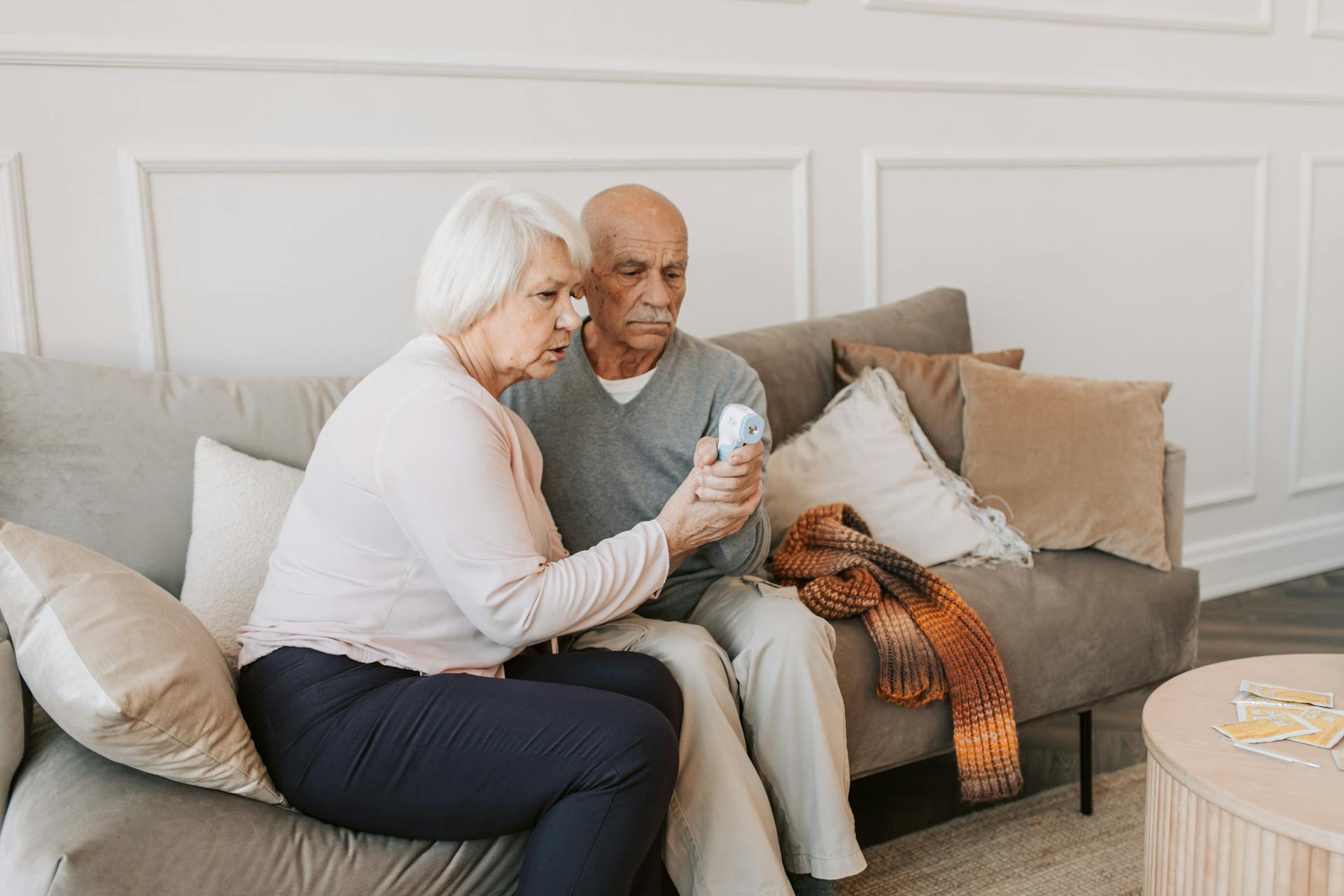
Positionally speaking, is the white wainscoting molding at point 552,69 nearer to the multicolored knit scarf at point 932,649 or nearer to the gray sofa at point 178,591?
the gray sofa at point 178,591

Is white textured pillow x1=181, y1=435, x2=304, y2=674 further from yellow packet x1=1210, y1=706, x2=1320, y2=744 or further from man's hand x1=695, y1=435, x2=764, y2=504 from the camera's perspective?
yellow packet x1=1210, y1=706, x2=1320, y2=744

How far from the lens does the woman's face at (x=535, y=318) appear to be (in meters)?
1.50

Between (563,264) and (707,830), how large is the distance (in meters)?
0.79

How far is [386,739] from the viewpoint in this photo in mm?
1284

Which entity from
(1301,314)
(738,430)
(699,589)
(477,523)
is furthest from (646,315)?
(1301,314)

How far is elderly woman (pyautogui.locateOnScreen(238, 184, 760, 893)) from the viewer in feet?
4.18

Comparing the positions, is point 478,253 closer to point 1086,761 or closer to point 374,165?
point 374,165

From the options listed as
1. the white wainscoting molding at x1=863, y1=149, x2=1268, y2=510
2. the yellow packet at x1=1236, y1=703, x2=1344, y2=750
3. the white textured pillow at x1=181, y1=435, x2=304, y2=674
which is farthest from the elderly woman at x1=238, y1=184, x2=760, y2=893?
the white wainscoting molding at x1=863, y1=149, x2=1268, y2=510

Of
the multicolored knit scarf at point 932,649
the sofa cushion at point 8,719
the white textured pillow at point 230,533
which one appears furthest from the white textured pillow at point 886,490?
the sofa cushion at point 8,719

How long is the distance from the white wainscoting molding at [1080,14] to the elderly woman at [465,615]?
165 centimetres

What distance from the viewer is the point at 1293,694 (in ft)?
5.06

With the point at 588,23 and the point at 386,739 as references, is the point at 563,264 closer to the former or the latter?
the point at 386,739

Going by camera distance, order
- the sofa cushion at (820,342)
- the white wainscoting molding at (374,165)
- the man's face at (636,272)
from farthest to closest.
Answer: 1. the sofa cushion at (820,342)
2. the white wainscoting molding at (374,165)
3. the man's face at (636,272)

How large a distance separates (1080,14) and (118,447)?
2.63 metres
